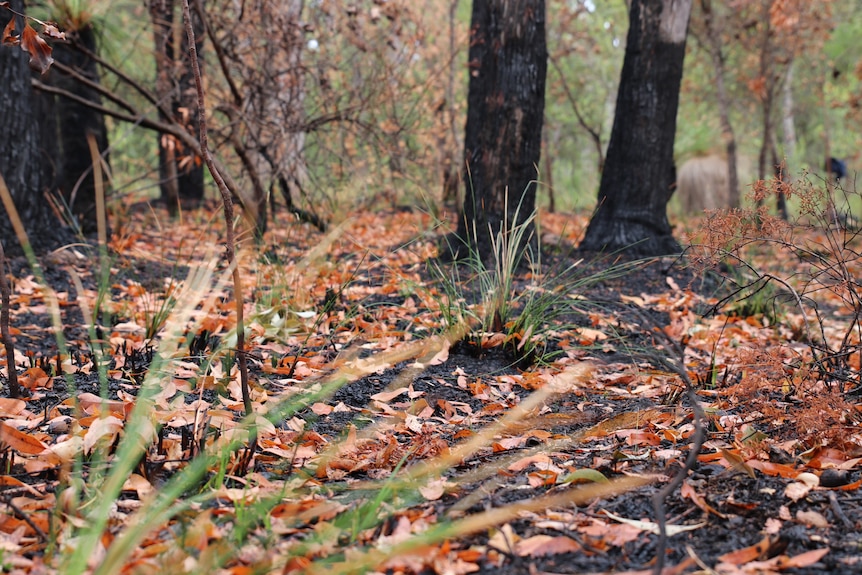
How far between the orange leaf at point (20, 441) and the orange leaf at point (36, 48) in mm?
847

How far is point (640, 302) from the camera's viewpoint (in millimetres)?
4191

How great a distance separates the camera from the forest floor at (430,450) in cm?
136

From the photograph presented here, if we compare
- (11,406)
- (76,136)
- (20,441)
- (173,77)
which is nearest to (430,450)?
(20,441)

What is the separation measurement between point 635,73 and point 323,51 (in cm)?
238

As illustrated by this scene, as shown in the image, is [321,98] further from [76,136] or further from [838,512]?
[838,512]

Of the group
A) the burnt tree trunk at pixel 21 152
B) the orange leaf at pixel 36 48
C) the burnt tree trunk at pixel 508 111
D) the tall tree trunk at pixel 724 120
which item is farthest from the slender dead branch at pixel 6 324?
the tall tree trunk at pixel 724 120

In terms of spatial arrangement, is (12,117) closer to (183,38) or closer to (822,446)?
(183,38)

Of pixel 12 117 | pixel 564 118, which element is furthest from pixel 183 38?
pixel 564 118

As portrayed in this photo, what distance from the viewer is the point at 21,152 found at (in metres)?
4.21

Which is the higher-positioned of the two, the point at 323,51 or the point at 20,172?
the point at 323,51

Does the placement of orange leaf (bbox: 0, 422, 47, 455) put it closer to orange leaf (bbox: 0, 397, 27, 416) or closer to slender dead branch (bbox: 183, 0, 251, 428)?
orange leaf (bbox: 0, 397, 27, 416)

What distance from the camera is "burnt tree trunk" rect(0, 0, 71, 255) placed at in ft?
13.3

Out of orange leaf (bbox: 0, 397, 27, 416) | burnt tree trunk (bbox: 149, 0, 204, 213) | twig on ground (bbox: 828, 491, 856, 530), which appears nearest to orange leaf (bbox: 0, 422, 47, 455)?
orange leaf (bbox: 0, 397, 27, 416)

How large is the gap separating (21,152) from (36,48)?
2775 millimetres
